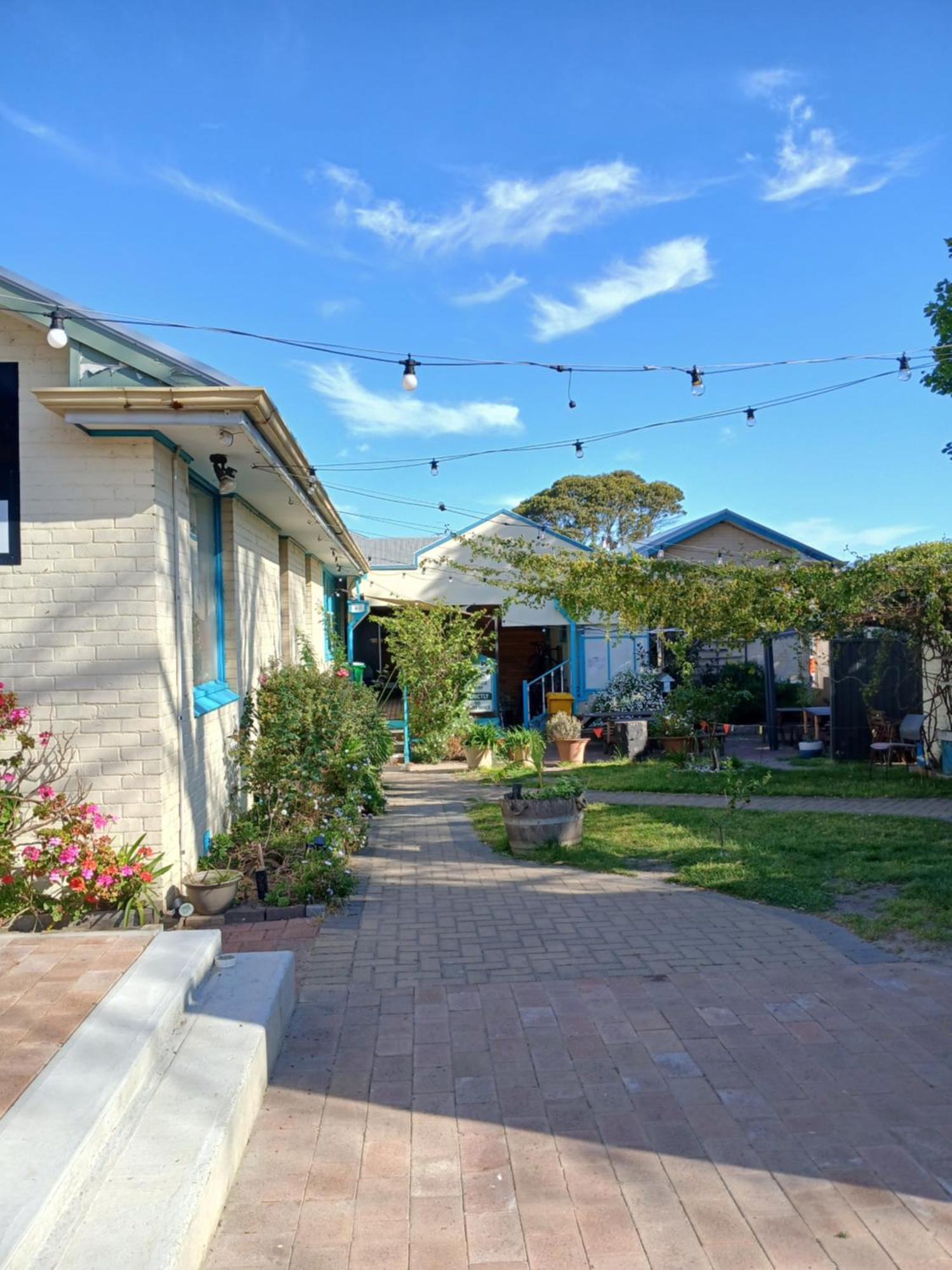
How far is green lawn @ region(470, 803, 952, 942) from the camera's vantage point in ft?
20.2

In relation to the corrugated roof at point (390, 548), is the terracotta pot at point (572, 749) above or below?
below

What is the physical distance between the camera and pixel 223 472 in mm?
6746

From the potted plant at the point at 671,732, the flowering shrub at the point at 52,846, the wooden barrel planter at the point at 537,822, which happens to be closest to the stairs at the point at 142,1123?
the flowering shrub at the point at 52,846

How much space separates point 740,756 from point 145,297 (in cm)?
1097

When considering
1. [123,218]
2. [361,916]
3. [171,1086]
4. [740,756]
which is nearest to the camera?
[171,1086]

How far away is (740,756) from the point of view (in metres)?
14.8

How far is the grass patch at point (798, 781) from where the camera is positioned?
11109 millimetres

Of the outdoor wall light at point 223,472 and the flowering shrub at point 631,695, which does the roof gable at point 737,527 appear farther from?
the outdoor wall light at point 223,472

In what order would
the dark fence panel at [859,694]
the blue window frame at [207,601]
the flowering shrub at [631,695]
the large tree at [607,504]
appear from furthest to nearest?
the large tree at [607,504] → the flowering shrub at [631,695] → the dark fence panel at [859,694] → the blue window frame at [207,601]

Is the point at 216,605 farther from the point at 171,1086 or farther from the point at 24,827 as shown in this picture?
the point at 171,1086

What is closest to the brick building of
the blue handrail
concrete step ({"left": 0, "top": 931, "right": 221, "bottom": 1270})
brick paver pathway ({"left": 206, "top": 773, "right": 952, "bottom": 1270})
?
brick paver pathway ({"left": 206, "top": 773, "right": 952, "bottom": 1270})

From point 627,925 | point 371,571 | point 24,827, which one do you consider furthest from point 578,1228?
point 371,571

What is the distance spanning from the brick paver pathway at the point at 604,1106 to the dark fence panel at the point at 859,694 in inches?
344

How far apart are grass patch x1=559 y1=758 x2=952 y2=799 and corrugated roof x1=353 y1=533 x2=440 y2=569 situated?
400 inches
